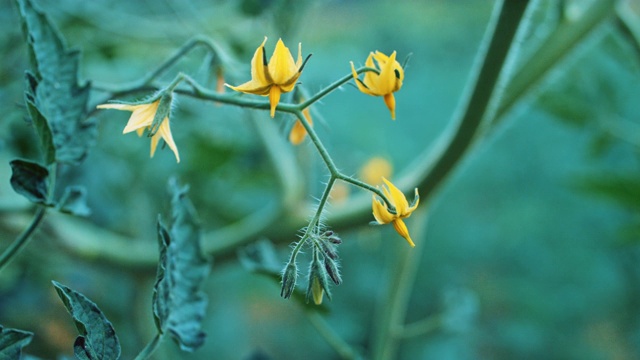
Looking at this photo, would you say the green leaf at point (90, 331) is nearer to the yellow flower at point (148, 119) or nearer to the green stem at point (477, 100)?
the yellow flower at point (148, 119)

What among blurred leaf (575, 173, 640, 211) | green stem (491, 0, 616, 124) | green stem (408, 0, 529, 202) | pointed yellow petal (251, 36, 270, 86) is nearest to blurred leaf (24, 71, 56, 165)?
pointed yellow petal (251, 36, 270, 86)

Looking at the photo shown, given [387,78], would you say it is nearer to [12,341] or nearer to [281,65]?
[281,65]

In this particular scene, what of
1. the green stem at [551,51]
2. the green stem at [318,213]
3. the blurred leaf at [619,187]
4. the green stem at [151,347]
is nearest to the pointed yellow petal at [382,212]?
the green stem at [318,213]

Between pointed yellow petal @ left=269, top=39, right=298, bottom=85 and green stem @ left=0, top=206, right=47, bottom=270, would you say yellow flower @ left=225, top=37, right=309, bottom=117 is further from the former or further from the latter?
green stem @ left=0, top=206, right=47, bottom=270

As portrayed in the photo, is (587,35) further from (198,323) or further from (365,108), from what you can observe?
(365,108)

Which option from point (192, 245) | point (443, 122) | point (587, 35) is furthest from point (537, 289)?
point (192, 245)

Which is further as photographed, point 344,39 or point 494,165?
point 344,39

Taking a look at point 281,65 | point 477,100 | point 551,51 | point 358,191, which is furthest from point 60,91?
point 358,191
